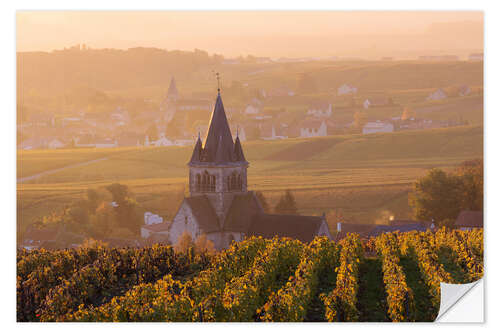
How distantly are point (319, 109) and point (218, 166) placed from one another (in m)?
5.77

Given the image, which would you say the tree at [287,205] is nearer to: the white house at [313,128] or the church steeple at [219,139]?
the white house at [313,128]

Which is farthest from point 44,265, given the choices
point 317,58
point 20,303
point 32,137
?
point 317,58

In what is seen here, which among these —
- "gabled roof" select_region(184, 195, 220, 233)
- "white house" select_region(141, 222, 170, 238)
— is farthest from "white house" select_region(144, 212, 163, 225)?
"gabled roof" select_region(184, 195, 220, 233)

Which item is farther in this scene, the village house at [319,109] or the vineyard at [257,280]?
the village house at [319,109]

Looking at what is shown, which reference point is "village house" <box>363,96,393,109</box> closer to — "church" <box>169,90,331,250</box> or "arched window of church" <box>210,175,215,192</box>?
"church" <box>169,90,331,250</box>

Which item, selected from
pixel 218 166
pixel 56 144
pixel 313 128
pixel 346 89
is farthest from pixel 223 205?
pixel 56 144

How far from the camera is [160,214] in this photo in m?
22.9

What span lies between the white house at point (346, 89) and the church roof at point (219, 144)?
3.76 meters

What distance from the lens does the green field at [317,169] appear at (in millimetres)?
20422

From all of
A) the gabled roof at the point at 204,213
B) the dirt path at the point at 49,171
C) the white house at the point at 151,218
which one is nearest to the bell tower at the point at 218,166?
the gabled roof at the point at 204,213

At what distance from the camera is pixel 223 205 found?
86.2 feet

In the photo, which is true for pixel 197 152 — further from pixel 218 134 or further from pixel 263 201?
pixel 263 201

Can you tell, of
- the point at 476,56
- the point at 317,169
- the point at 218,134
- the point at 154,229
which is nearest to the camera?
the point at 476,56

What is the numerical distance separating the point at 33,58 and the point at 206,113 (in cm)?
608
